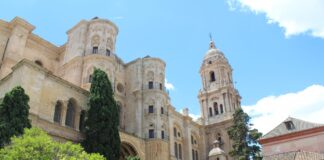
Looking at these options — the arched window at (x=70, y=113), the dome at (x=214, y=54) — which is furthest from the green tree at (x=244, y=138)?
the dome at (x=214, y=54)

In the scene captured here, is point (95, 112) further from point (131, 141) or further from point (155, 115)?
point (155, 115)

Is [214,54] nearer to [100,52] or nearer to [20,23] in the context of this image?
[100,52]

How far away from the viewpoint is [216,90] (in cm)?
4759

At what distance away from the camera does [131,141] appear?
92.5ft

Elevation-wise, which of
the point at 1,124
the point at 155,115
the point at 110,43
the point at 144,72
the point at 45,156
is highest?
the point at 110,43

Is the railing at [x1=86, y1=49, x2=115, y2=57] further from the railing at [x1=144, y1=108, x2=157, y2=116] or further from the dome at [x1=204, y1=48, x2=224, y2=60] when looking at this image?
the dome at [x1=204, y1=48, x2=224, y2=60]

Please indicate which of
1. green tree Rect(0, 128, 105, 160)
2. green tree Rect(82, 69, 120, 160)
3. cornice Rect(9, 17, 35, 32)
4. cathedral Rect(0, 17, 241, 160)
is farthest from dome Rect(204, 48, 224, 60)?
green tree Rect(0, 128, 105, 160)

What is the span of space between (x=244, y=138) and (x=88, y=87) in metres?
15.4

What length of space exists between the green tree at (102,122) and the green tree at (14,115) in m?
4.95

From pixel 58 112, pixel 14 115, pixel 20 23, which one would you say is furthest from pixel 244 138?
pixel 20 23

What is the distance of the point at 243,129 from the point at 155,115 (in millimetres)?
8716

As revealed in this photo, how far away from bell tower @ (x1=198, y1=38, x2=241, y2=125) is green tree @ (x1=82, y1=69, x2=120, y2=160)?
957 inches

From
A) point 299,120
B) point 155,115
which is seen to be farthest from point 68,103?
point 299,120

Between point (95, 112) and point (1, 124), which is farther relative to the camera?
point (95, 112)
